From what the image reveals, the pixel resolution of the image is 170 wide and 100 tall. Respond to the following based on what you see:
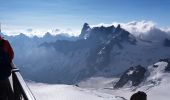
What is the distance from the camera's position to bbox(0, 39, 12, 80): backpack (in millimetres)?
7332

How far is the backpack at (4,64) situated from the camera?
733 centimetres

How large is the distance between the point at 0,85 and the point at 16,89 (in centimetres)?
52

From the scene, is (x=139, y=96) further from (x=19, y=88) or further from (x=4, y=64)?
(x=4, y=64)

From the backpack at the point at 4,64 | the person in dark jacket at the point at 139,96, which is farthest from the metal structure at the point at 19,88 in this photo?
the person in dark jacket at the point at 139,96

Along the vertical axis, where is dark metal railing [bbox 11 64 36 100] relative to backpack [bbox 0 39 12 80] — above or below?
below

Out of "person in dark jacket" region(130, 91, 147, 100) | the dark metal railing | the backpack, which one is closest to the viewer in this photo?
"person in dark jacket" region(130, 91, 147, 100)

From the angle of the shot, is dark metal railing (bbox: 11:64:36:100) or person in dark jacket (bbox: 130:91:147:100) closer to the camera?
person in dark jacket (bbox: 130:91:147:100)

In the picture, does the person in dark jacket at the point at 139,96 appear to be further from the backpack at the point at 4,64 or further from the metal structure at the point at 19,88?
the backpack at the point at 4,64

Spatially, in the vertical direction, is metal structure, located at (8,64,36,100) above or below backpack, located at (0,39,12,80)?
below

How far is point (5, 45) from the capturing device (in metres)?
7.70


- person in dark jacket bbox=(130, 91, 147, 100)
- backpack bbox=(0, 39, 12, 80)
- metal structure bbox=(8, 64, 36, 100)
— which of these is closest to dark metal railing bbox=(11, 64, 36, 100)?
metal structure bbox=(8, 64, 36, 100)

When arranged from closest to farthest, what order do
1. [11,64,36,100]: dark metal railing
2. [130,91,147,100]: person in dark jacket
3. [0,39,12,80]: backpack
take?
1. [130,91,147,100]: person in dark jacket
2. [11,64,36,100]: dark metal railing
3. [0,39,12,80]: backpack

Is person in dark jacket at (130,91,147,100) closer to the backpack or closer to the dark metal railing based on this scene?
the dark metal railing

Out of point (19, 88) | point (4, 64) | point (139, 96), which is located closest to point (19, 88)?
point (19, 88)
